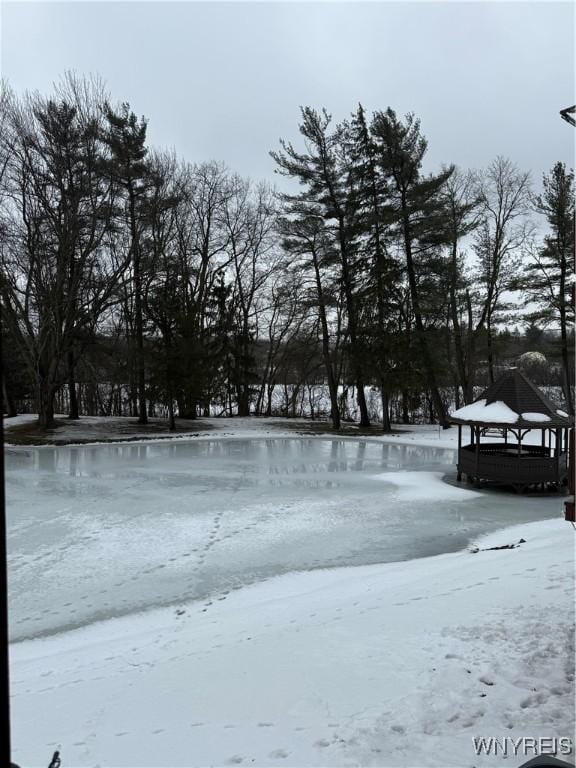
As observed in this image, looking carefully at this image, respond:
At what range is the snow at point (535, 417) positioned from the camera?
13.0 metres

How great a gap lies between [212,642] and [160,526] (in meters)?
4.81

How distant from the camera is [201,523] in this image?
9930 mm

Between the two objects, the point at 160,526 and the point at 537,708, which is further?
the point at 160,526

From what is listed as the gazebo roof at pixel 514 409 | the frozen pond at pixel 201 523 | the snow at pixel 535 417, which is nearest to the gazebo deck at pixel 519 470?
the frozen pond at pixel 201 523

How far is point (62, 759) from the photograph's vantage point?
3.30 m

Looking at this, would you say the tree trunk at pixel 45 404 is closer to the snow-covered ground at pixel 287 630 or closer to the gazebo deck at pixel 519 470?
the snow-covered ground at pixel 287 630

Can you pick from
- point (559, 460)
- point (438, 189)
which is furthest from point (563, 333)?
point (559, 460)

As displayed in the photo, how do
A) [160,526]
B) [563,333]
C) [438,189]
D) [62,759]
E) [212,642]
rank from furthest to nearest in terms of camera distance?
[563,333], [438,189], [160,526], [212,642], [62,759]

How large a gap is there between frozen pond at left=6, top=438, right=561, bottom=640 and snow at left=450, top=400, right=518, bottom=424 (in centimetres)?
186

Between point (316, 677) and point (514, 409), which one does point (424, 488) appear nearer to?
point (514, 409)

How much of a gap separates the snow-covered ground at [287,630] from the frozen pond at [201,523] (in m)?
0.05

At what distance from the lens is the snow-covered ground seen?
3416 millimetres

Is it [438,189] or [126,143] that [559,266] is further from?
[126,143]

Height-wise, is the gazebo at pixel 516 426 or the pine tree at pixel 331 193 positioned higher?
the pine tree at pixel 331 193
